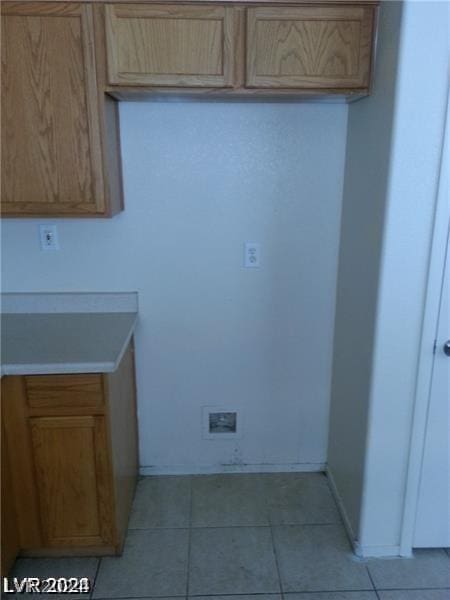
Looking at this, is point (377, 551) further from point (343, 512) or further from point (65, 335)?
point (65, 335)

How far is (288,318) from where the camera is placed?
226cm

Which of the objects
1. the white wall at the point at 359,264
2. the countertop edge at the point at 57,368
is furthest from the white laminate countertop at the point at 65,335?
the white wall at the point at 359,264

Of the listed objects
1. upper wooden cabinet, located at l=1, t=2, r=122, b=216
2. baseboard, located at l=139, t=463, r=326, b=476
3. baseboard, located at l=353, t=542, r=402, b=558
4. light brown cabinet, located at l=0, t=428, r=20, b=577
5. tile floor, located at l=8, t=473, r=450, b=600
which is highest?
upper wooden cabinet, located at l=1, t=2, r=122, b=216

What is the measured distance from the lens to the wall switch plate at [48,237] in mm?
2076

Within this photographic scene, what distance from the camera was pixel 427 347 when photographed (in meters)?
1.70

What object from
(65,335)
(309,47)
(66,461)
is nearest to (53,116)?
(65,335)

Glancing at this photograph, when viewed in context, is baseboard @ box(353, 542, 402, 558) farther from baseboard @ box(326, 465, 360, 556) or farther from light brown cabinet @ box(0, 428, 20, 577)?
light brown cabinet @ box(0, 428, 20, 577)

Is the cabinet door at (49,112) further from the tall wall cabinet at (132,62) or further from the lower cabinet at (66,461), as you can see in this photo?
the lower cabinet at (66,461)

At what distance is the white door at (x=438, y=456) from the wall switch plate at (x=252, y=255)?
0.81 meters

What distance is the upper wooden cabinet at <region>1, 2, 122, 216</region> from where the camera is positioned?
1.63 m

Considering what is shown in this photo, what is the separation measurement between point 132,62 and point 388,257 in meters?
1.10

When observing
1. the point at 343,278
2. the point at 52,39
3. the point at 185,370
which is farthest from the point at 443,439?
the point at 52,39

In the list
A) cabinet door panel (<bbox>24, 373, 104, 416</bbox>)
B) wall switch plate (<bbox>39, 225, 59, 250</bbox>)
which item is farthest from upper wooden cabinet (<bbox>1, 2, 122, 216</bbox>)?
cabinet door panel (<bbox>24, 373, 104, 416</bbox>)

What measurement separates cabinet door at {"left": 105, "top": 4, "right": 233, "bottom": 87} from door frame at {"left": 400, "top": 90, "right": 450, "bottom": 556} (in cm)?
78
